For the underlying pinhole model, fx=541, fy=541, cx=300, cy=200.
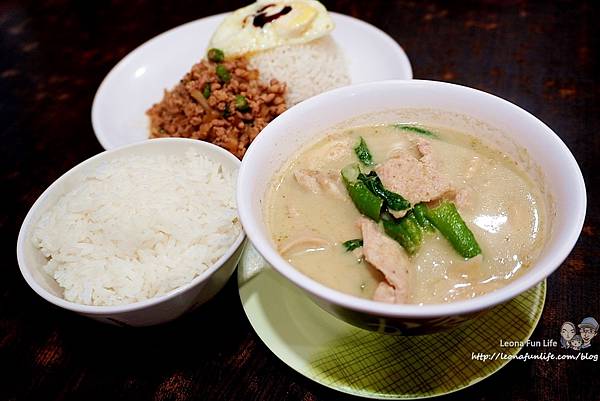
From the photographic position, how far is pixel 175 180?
2.25m

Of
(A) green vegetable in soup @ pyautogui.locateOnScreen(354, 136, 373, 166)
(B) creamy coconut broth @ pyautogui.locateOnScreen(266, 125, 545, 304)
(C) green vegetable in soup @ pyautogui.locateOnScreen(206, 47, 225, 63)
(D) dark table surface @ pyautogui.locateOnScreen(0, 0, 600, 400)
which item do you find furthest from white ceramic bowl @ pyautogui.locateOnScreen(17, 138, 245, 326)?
(C) green vegetable in soup @ pyautogui.locateOnScreen(206, 47, 225, 63)

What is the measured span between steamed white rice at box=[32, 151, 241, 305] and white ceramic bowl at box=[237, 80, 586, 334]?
1.25 ft

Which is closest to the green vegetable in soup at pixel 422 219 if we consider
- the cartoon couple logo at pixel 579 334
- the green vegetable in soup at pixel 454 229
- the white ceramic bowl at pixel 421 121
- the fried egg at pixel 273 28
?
the green vegetable in soup at pixel 454 229

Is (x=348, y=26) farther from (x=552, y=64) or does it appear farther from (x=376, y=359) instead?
(x=376, y=359)

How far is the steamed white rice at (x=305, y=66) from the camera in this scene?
118 inches

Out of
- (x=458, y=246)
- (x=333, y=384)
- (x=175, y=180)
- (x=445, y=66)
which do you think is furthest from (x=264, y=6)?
(x=333, y=384)

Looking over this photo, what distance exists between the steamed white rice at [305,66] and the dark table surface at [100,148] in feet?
1.63

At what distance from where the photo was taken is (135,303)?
5.80 feet

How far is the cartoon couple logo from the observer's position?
182 cm

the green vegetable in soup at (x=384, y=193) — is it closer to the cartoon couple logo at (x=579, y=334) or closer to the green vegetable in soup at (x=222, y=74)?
the cartoon couple logo at (x=579, y=334)

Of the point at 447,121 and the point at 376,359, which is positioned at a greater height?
the point at 447,121

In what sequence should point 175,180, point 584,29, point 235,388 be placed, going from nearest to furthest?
point 235,388
point 175,180
point 584,29

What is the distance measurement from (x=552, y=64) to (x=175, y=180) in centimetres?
229

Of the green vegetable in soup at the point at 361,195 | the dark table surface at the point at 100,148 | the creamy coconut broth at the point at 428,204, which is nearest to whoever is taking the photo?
the creamy coconut broth at the point at 428,204
